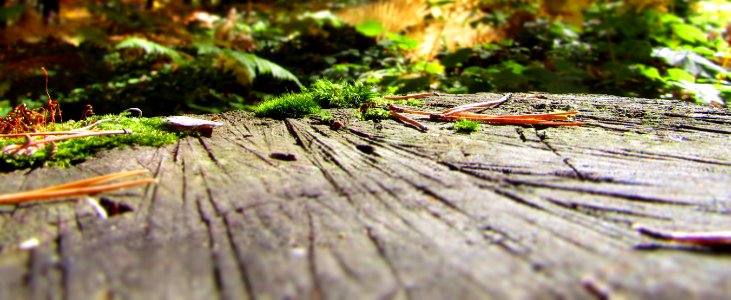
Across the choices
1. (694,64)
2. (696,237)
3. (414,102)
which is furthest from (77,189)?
(694,64)

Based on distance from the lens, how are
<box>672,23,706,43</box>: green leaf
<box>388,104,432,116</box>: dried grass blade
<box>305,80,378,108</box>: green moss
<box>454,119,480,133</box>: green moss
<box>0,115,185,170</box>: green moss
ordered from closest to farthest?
<box>0,115,185,170</box>: green moss, <box>454,119,480,133</box>: green moss, <box>388,104,432,116</box>: dried grass blade, <box>305,80,378,108</box>: green moss, <box>672,23,706,43</box>: green leaf

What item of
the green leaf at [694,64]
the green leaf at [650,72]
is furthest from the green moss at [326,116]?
the green leaf at [650,72]

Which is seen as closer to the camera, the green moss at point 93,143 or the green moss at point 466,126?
the green moss at point 93,143

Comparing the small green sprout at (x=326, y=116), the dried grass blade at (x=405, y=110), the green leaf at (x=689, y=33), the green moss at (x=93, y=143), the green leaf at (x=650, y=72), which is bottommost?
the green moss at (x=93, y=143)

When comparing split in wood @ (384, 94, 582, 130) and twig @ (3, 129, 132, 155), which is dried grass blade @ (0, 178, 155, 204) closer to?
twig @ (3, 129, 132, 155)

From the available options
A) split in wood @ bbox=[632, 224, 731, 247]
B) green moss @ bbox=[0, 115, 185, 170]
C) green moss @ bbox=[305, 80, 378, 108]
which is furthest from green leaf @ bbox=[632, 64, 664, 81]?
green moss @ bbox=[0, 115, 185, 170]

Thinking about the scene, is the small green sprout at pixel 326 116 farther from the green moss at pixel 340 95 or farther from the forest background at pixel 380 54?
the forest background at pixel 380 54
